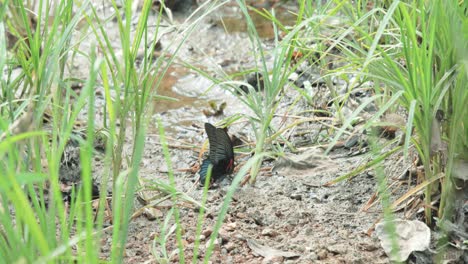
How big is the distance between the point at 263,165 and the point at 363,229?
2.35ft

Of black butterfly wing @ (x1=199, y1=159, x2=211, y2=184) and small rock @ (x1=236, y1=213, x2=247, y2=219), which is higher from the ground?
black butterfly wing @ (x1=199, y1=159, x2=211, y2=184)

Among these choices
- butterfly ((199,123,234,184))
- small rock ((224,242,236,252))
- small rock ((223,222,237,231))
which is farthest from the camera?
butterfly ((199,123,234,184))

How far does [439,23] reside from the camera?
217 centimetres

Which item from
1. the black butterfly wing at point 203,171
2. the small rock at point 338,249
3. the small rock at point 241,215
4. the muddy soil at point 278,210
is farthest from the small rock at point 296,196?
the small rock at point 338,249

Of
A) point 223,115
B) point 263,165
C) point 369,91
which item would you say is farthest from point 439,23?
point 223,115

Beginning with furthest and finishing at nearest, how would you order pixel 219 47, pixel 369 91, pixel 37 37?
pixel 219 47 → pixel 369 91 → pixel 37 37

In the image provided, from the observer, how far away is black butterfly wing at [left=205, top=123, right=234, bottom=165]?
9.46ft

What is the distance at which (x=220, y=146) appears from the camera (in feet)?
9.50

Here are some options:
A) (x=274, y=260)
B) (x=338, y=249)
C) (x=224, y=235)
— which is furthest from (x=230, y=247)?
(x=338, y=249)

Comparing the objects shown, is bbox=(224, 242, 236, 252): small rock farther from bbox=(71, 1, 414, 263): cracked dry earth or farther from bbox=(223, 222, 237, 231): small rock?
bbox=(223, 222, 237, 231): small rock

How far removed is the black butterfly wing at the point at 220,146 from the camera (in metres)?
2.88

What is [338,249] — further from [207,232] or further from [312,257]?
[207,232]

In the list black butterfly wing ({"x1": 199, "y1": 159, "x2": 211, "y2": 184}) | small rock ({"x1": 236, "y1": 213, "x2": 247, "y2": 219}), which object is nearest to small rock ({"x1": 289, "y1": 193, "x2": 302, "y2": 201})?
small rock ({"x1": 236, "y1": 213, "x2": 247, "y2": 219})

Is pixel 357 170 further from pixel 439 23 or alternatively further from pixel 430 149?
pixel 439 23
